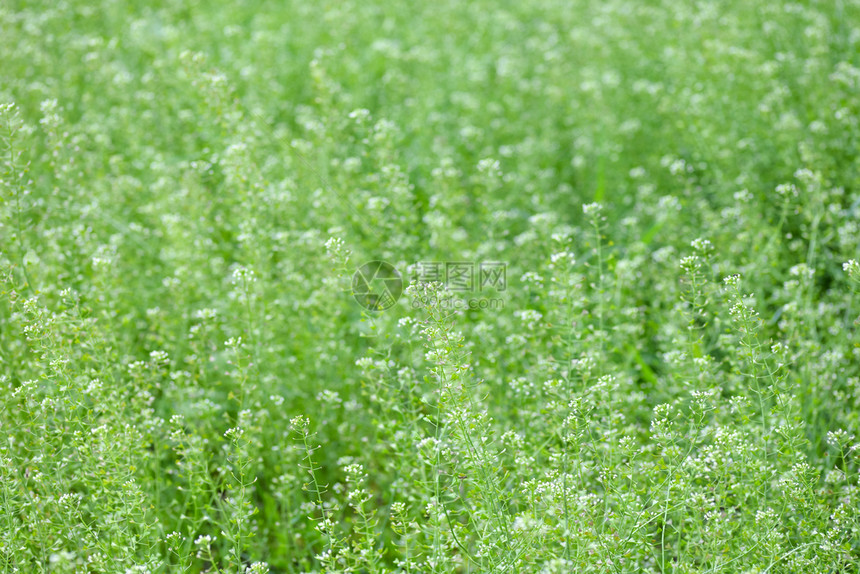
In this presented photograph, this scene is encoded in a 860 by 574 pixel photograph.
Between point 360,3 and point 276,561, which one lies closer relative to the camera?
point 276,561

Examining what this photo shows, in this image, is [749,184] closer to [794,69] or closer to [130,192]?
[794,69]

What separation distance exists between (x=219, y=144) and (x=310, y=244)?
136cm

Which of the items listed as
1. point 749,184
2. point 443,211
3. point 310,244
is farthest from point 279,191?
point 749,184

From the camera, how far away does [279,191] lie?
4711 millimetres

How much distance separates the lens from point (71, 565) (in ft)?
8.87

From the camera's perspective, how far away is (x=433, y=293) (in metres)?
2.71

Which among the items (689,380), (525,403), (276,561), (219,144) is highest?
(219,144)

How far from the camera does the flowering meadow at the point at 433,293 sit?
2875mm

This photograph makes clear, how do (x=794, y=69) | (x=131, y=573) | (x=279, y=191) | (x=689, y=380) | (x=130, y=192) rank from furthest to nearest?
(x=794, y=69), (x=130, y=192), (x=279, y=191), (x=689, y=380), (x=131, y=573)

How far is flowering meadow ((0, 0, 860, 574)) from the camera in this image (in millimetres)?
2875

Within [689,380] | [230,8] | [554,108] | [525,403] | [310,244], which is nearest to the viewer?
[689,380]

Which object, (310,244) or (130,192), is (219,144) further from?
(310,244)

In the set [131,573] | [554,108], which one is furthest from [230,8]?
[131,573]

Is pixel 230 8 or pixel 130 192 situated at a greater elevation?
pixel 230 8
